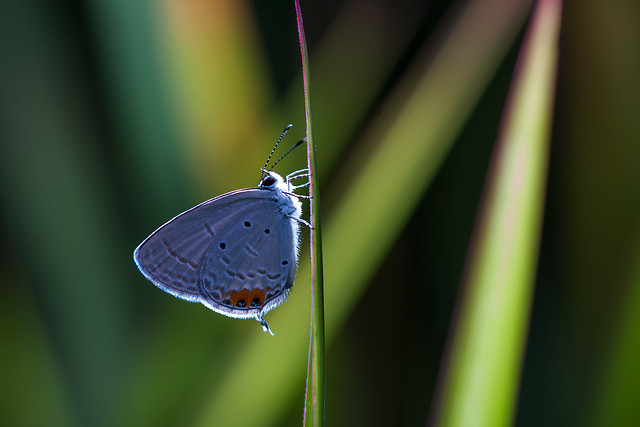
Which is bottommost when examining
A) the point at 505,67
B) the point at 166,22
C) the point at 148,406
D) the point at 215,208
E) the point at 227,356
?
the point at 148,406

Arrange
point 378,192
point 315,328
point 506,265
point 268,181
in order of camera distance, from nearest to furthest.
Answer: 1. point 315,328
2. point 506,265
3. point 378,192
4. point 268,181

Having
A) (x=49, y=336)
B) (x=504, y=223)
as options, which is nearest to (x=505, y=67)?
(x=504, y=223)

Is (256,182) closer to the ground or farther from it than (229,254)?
farther from it

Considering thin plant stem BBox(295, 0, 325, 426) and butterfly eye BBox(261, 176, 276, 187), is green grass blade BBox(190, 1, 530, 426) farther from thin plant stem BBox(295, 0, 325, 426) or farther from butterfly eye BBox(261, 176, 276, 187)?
thin plant stem BBox(295, 0, 325, 426)

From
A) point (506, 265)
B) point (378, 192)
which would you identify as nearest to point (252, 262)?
point (378, 192)

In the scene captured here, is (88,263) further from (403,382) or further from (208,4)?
(403,382)

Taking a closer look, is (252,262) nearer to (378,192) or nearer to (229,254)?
(229,254)

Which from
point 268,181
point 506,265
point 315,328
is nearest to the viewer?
point 315,328

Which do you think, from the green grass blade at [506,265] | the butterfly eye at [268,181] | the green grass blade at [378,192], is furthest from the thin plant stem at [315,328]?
the butterfly eye at [268,181]
